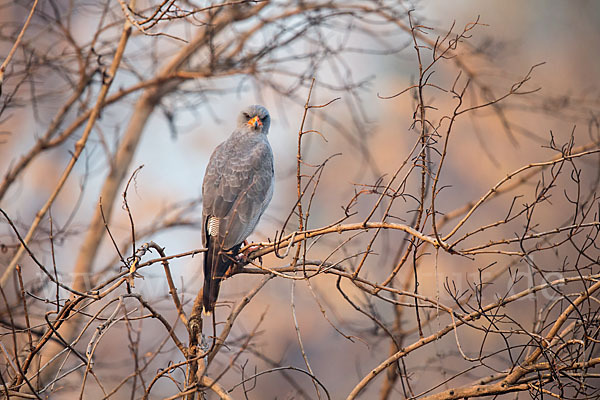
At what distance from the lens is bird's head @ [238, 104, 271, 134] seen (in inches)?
171

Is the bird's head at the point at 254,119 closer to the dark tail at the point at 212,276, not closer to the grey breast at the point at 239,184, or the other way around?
the grey breast at the point at 239,184

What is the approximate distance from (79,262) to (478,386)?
11.6ft

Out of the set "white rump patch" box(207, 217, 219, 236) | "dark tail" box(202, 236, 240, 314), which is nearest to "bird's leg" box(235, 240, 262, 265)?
"dark tail" box(202, 236, 240, 314)

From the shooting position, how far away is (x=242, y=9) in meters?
4.75

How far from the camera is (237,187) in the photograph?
3.82 meters

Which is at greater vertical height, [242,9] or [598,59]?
[598,59]

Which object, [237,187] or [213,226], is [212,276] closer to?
[213,226]

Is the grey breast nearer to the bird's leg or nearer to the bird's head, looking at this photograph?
the bird's head

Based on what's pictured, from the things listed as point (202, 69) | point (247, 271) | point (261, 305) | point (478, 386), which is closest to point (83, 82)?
point (202, 69)

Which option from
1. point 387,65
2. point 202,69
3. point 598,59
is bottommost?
point 202,69

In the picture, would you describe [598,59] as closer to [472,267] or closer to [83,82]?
[472,267]

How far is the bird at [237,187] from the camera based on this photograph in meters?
3.53

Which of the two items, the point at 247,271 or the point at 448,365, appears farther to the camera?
the point at 448,365

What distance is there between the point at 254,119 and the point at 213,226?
1.10m
